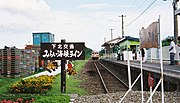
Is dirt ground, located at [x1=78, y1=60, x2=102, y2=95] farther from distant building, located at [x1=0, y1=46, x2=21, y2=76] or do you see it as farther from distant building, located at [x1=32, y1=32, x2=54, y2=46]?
distant building, located at [x1=32, y1=32, x2=54, y2=46]

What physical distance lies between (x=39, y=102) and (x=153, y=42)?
3956 millimetres

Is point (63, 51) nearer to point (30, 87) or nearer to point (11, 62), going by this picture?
point (30, 87)

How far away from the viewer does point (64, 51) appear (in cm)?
1392

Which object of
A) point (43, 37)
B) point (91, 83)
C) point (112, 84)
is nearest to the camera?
point (112, 84)

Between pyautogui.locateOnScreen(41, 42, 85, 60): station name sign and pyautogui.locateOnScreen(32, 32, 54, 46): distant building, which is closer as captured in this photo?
pyautogui.locateOnScreen(41, 42, 85, 60): station name sign

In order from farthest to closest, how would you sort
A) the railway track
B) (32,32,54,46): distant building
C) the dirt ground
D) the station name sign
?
(32,32,54,46): distant building
the railway track
the dirt ground
the station name sign

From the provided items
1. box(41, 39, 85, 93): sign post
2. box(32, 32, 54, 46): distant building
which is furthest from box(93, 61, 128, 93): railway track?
box(32, 32, 54, 46): distant building

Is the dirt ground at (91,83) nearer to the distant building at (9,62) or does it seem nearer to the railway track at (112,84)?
the railway track at (112,84)

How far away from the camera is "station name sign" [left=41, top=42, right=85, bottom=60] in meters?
13.8

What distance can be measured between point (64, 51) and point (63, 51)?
40mm

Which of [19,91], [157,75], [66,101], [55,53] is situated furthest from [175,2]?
[66,101]

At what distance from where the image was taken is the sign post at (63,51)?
544 inches

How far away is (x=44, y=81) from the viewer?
14.7 metres

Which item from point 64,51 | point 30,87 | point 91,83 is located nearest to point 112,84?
point 91,83
